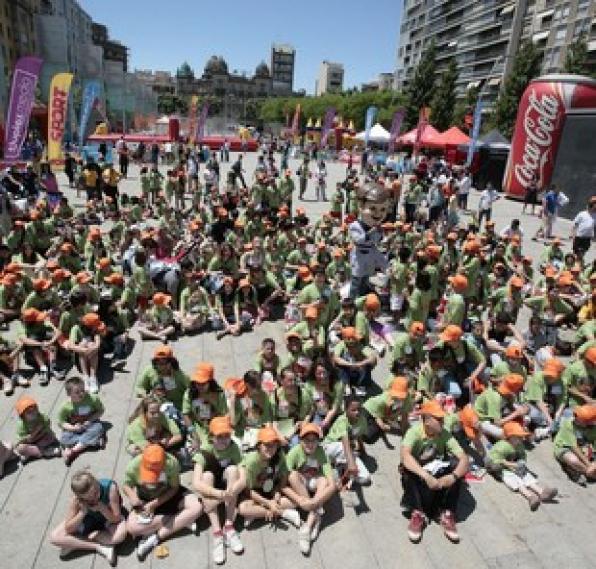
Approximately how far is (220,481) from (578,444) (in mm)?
4137

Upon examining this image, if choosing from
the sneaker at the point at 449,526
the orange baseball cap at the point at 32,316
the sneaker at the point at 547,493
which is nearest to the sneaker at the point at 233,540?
the sneaker at the point at 449,526

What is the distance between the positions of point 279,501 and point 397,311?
5.40 metres

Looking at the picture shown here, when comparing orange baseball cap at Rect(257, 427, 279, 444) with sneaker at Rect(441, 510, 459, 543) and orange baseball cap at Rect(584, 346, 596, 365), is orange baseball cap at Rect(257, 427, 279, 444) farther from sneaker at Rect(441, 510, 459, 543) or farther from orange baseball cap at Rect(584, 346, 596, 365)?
orange baseball cap at Rect(584, 346, 596, 365)

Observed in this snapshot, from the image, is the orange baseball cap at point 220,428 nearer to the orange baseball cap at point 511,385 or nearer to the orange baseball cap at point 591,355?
the orange baseball cap at point 511,385

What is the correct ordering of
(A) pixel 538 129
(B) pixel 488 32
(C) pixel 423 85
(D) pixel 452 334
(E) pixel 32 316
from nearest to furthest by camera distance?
(D) pixel 452 334
(E) pixel 32 316
(A) pixel 538 129
(C) pixel 423 85
(B) pixel 488 32

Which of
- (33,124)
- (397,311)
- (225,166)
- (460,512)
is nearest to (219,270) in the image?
(397,311)

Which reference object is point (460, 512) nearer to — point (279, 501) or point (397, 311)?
point (279, 501)

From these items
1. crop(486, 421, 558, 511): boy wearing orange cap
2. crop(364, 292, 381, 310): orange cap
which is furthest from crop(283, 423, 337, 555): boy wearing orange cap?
crop(364, 292, 381, 310): orange cap

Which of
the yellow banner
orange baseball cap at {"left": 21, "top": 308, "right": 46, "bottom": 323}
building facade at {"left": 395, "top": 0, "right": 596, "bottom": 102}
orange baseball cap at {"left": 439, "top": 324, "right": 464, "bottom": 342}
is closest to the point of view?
orange baseball cap at {"left": 439, "top": 324, "right": 464, "bottom": 342}

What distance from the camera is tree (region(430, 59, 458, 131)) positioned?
4603 cm

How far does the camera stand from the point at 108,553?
4.38 meters

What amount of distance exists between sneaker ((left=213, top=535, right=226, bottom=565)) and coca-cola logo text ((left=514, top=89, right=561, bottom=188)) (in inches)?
809

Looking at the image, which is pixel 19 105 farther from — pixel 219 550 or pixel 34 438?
pixel 219 550

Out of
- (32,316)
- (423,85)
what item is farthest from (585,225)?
(423,85)
